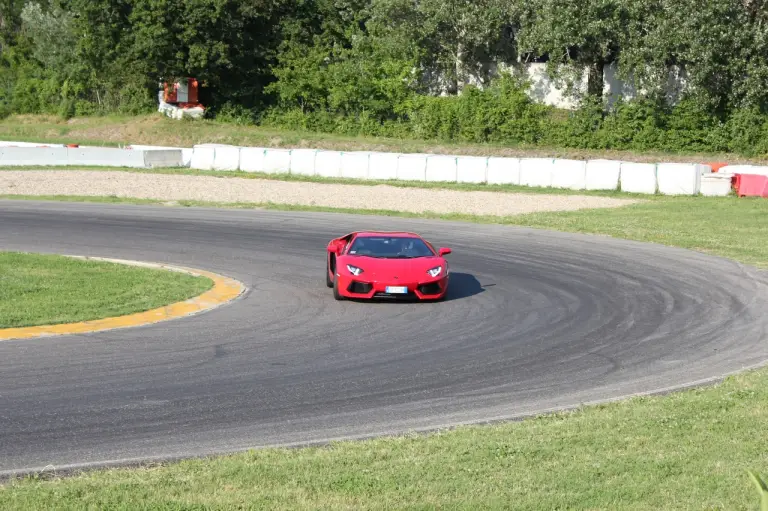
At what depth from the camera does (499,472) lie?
750cm

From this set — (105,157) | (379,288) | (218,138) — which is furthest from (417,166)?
(379,288)

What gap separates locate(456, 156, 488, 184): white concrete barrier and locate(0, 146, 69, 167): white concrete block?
52.7 ft

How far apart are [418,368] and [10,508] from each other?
600cm

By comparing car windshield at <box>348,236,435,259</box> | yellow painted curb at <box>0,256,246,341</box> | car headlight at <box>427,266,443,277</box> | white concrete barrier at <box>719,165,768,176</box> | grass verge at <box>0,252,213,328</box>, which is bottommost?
yellow painted curb at <box>0,256,246,341</box>

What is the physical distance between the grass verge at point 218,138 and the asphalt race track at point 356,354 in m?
27.3

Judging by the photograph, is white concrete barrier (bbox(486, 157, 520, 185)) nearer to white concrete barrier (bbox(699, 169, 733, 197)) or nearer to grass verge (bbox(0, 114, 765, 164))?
white concrete barrier (bbox(699, 169, 733, 197))

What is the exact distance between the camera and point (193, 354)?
12398mm

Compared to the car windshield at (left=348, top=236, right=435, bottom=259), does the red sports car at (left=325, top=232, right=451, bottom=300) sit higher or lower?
lower

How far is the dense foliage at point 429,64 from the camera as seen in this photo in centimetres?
4784

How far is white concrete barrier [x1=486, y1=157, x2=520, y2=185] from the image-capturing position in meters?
39.5

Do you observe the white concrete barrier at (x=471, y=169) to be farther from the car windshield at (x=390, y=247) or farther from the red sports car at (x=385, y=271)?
the red sports car at (x=385, y=271)

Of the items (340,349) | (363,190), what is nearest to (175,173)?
(363,190)

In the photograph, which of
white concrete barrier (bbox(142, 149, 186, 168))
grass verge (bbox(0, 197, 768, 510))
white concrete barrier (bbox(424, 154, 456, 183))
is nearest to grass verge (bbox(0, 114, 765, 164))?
white concrete barrier (bbox(424, 154, 456, 183))

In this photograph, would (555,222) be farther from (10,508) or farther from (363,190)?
(10,508)
